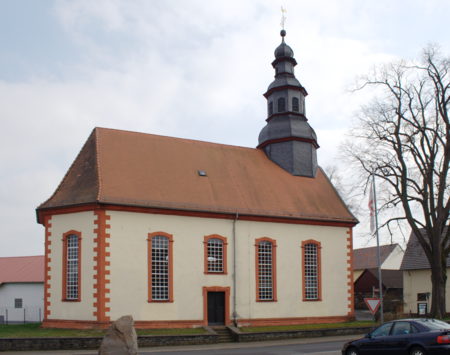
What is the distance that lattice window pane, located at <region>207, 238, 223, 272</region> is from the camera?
25531mm

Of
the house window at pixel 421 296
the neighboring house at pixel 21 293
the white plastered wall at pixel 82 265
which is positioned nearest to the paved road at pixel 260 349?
the white plastered wall at pixel 82 265

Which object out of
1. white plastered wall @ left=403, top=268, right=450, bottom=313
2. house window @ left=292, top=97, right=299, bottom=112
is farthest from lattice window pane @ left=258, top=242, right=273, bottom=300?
white plastered wall @ left=403, top=268, right=450, bottom=313

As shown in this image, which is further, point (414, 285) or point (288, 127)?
point (414, 285)

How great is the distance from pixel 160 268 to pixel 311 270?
30.4 feet

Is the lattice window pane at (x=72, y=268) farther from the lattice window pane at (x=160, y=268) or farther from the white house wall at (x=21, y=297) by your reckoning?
the white house wall at (x=21, y=297)

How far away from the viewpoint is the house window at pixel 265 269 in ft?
87.2

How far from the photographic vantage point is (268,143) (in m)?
32.2

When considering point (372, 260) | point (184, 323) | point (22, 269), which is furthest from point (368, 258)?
point (184, 323)

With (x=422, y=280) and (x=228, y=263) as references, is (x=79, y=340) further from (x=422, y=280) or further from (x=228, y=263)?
(x=422, y=280)

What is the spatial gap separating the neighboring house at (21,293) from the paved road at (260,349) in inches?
987

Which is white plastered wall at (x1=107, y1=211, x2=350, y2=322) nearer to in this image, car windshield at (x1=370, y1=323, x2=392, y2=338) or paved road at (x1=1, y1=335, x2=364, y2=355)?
paved road at (x1=1, y1=335, x2=364, y2=355)

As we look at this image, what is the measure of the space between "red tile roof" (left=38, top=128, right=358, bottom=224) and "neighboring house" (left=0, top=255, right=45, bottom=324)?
829 inches

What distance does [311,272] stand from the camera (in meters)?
28.2

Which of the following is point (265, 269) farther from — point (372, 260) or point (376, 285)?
point (372, 260)
